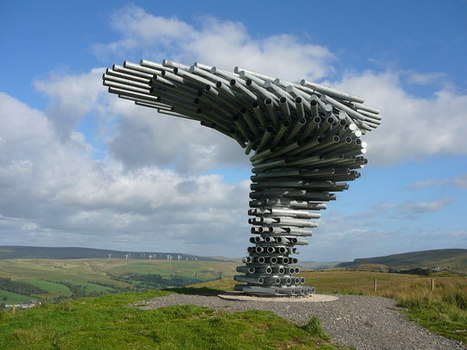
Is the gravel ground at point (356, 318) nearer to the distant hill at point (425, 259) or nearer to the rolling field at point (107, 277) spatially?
the rolling field at point (107, 277)

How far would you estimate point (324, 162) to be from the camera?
738 inches

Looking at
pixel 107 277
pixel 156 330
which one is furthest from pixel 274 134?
pixel 107 277

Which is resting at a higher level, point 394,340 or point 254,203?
point 254,203

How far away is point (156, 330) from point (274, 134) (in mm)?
9948

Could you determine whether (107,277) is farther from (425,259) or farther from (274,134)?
(274,134)

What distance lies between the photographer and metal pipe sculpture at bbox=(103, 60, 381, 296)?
17.3m

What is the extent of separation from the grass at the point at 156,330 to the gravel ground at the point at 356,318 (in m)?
0.89

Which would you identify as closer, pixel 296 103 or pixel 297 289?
pixel 296 103

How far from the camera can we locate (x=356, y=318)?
540 inches

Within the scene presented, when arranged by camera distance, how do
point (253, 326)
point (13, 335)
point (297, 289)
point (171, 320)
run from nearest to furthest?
point (13, 335) < point (253, 326) < point (171, 320) < point (297, 289)

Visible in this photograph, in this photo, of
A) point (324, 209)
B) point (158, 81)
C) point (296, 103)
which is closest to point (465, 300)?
point (324, 209)

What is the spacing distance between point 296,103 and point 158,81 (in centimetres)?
539

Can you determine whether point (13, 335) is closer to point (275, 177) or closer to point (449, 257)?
point (275, 177)

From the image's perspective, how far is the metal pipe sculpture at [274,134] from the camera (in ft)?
56.9
